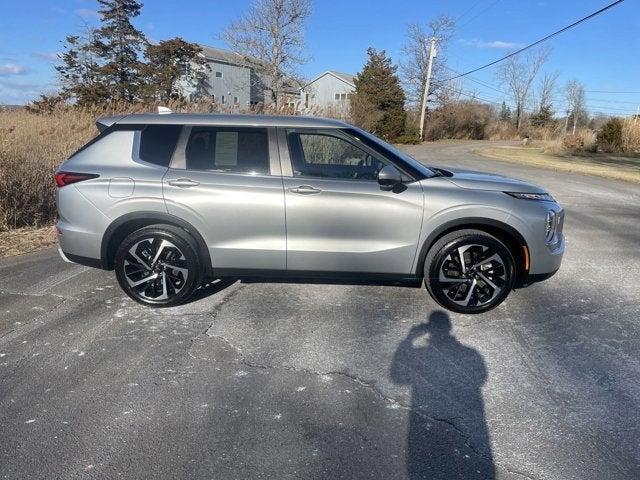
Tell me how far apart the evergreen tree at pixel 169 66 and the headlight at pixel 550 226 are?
37441mm

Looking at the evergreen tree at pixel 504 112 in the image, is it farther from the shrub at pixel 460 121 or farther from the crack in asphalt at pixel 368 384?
the crack in asphalt at pixel 368 384

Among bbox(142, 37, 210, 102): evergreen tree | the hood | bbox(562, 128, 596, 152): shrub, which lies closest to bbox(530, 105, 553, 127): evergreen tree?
bbox(562, 128, 596, 152): shrub

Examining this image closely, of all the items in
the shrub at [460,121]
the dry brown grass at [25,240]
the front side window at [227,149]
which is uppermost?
the shrub at [460,121]

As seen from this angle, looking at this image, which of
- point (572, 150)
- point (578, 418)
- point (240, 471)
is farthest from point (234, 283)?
point (572, 150)

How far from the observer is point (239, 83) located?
4034cm

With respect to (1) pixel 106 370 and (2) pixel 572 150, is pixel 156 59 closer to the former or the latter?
(2) pixel 572 150

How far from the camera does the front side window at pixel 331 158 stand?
4.23 meters

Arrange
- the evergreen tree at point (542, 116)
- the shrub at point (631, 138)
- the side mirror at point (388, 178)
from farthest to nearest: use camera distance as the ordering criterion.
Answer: the evergreen tree at point (542, 116) → the shrub at point (631, 138) → the side mirror at point (388, 178)

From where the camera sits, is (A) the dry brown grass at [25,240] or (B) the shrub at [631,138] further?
(B) the shrub at [631,138]

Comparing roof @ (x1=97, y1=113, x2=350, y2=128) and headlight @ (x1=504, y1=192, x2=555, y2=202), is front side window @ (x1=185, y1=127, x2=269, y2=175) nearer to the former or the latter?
roof @ (x1=97, y1=113, x2=350, y2=128)

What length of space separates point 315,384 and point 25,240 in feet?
17.9

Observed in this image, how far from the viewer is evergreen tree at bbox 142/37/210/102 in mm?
38656

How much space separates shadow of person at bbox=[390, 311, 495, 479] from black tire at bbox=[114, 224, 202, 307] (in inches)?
79.0

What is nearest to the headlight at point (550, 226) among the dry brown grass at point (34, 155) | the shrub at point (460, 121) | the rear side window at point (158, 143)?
the rear side window at point (158, 143)
